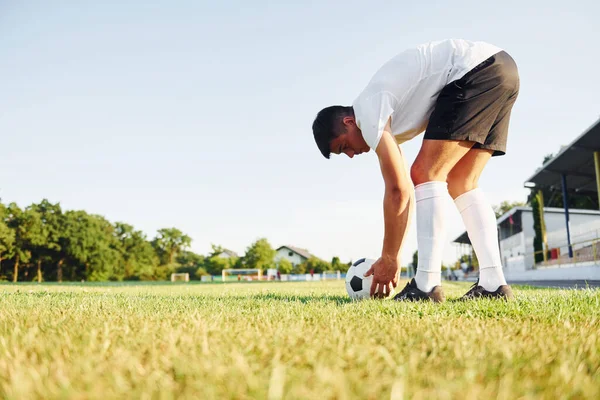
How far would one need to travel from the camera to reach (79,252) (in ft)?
194

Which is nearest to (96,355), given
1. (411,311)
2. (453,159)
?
(411,311)

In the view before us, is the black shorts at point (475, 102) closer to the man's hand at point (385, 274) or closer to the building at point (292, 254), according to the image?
the man's hand at point (385, 274)

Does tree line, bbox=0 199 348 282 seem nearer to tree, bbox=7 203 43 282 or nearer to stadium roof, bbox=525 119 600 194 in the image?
tree, bbox=7 203 43 282

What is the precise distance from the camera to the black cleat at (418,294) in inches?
142

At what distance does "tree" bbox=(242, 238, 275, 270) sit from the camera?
66.8 m

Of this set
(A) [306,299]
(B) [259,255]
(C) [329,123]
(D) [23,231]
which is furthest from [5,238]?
(C) [329,123]

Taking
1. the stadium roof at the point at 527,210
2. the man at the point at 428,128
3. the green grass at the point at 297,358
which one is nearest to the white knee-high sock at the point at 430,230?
the man at the point at 428,128

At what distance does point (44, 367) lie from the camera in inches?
50.6

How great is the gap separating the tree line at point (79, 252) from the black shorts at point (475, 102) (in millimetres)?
52246

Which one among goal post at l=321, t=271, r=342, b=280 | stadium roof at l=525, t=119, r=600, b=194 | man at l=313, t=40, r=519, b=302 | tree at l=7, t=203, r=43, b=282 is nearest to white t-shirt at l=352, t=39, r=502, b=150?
man at l=313, t=40, r=519, b=302

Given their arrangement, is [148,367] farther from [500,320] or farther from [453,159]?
[453,159]

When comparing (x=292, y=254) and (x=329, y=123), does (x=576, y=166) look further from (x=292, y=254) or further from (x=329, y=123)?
(x=292, y=254)

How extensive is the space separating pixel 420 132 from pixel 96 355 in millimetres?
3086

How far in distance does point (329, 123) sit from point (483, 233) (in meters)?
1.58
